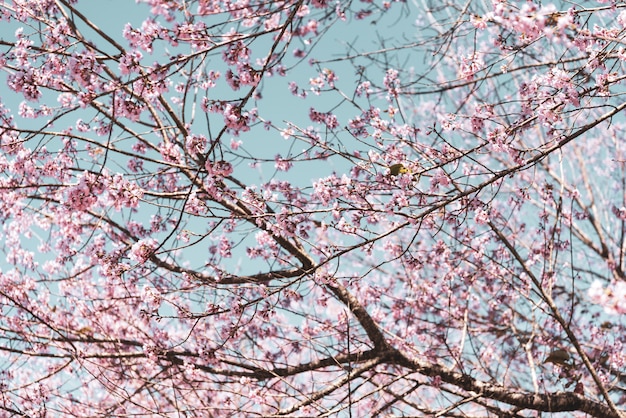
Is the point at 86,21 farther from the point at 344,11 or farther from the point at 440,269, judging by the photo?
the point at 440,269

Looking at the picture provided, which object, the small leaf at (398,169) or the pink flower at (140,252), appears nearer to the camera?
the small leaf at (398,169)

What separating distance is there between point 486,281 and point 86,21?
5.07 metres

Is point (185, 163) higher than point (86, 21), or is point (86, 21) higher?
point (86, 21)

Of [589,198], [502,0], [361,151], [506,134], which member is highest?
[589,198]

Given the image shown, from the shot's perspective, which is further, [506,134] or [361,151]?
[361,151]

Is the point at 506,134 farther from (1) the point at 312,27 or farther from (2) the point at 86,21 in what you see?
(2) the point at 86,21

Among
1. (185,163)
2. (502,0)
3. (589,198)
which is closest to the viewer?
(502,0)

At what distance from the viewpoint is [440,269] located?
5961 mm

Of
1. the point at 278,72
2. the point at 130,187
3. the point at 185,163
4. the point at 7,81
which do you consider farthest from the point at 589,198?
the point at 7,81

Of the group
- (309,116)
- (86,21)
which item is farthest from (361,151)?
(86,21)

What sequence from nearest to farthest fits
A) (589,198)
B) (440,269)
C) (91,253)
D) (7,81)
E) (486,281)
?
(7,81) < (91,253) < (440,269) < (486,281) < (589,198)

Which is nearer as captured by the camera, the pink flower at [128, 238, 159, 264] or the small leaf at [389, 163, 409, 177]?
the small leaf at [389, 163, 409, 177]

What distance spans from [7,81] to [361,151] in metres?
2.51

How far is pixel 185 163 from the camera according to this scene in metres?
4.25
